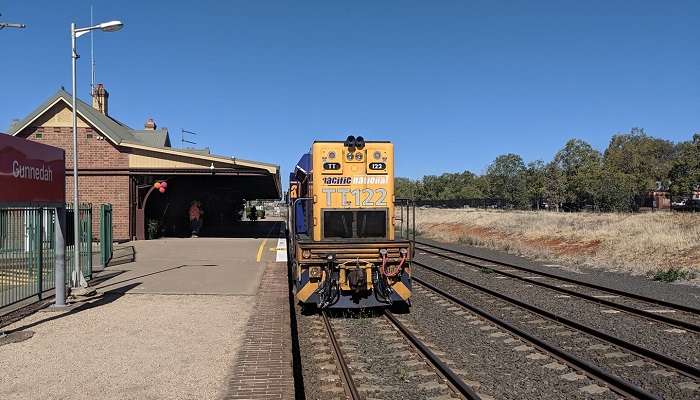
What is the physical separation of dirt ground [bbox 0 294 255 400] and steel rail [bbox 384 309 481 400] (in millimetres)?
2585

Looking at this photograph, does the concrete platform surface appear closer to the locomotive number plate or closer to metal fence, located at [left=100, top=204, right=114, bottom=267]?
metal fence, located at [left=100, top=204, right=114, bottom=267]

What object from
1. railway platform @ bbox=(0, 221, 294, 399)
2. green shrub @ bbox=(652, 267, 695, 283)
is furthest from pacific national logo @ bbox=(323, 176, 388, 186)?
green shrub @ bbox=(652, 267, 695, 283)

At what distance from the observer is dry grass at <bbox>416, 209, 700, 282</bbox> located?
67.9ft

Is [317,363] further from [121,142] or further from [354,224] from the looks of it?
[121,142]

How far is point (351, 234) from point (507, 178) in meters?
86.0

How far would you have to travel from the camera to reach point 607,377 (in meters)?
6.36

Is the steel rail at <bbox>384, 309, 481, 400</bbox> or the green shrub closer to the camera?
the steel rail at <bbox>384, 309, 481, 400</bbox>

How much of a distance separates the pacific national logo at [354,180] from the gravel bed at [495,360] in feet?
8.79

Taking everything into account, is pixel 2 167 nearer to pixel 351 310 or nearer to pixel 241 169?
pixel 351 310

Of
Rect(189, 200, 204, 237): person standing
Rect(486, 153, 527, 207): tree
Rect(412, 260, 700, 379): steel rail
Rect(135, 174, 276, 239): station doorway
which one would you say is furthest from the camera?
Rect(486, 153, 527, 207): tree

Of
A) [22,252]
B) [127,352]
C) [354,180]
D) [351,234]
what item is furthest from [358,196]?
[22,252]

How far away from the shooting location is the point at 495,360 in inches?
292

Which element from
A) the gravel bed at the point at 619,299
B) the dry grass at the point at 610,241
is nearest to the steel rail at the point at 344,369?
the gravel bed at the point at 619,299

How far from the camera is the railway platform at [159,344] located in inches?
218
